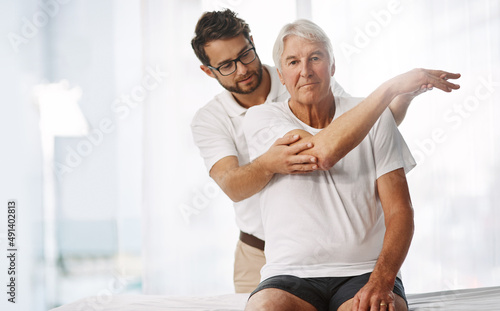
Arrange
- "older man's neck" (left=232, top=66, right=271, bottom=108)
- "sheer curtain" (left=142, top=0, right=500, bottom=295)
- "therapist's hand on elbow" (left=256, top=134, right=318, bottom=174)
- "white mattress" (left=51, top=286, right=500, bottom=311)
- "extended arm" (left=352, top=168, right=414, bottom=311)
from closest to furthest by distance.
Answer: "extended arm" (left=352, top=168, right=414, bottom=311), "therapist's hand on elbow" (left=256, top=134, right=318, bottom=174), "white mattress" (left=51, top=286, right=500, bottom=311), "older man's neck" (left=232, top=66, right=271, bottom=108), "sheer curtain" (left=142, top=0, right=500, bottom=295)

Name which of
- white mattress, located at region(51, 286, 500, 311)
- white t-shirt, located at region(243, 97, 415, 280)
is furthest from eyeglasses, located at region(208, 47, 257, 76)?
white mattress, located at region(51, 286, 500, 311)

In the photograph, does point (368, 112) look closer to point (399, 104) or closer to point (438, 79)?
point (438, 79)

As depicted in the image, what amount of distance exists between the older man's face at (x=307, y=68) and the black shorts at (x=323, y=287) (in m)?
0.51

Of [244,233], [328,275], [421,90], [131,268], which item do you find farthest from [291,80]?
[131,268]

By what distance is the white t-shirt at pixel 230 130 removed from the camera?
72.8 inches

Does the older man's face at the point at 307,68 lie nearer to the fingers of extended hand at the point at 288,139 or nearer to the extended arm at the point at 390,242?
the fingers of extended hand at the point at 288,139

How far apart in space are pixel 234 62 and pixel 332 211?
73 centimetres

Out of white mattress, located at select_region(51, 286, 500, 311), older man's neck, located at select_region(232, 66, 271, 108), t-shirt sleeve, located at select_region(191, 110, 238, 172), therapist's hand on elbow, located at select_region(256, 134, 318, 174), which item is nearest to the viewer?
therapist's hand on elbow, located at select_region(256, 134, 318, 174)

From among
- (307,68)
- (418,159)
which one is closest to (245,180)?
(307,68)

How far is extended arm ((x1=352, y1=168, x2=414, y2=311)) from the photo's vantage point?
1.21m

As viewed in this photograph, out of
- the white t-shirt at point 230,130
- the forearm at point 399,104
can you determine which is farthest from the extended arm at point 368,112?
the white t-shirt at point 230,130

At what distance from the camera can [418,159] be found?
3252 millimetres

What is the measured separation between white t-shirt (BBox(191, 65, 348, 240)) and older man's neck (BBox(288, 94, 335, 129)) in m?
0.32

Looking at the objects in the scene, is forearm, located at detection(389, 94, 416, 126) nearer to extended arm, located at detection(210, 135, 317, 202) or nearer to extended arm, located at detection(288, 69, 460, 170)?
extended arm, located at detection(288, 69, 460, 170)
